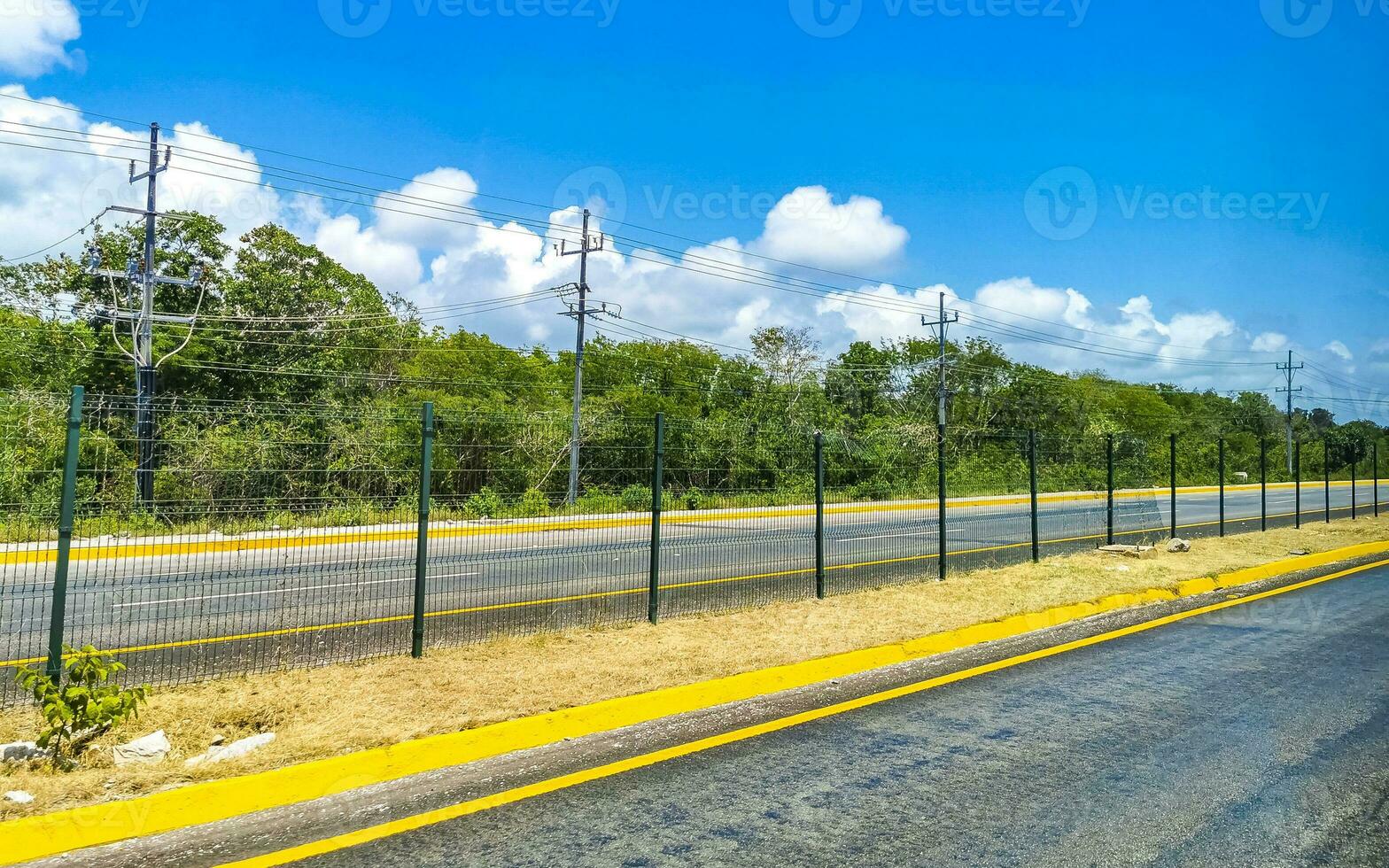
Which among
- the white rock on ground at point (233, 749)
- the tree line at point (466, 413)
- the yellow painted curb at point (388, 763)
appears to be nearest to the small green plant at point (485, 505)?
the tree line at point (466, 413)

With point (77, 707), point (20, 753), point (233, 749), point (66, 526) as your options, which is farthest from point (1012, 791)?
point (66, 526)

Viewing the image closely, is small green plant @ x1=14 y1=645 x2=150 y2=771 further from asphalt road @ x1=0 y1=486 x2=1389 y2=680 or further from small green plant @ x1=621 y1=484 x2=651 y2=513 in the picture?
small green plant @ x1=621 y1=484 x2=651 y2=513

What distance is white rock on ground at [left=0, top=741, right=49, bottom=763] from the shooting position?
4684 mm

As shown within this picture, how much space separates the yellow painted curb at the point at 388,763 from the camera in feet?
13.0

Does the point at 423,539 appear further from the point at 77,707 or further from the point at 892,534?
the point at 892,534

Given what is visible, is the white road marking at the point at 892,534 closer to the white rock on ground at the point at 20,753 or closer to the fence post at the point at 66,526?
the fence post at the point at 66,526

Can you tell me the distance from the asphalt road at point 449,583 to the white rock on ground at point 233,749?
199 centimetres

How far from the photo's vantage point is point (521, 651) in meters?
7.29

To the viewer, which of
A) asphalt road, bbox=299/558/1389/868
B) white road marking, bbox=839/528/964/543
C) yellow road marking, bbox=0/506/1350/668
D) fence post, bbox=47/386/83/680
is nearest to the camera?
asphalt road, bbox=299/558/1389/868

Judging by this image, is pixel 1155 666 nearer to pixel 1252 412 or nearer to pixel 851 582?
pixel 851 582

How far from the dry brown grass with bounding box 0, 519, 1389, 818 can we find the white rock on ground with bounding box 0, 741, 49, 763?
0.41 feet

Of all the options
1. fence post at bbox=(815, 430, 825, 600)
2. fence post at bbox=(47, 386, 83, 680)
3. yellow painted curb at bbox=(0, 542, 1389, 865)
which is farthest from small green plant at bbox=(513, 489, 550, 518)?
fence post at bbox=(47, 386, 83, 680)

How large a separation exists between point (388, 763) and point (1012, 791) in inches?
133

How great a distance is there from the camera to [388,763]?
16.0 ft
